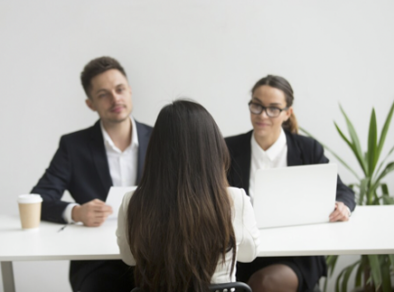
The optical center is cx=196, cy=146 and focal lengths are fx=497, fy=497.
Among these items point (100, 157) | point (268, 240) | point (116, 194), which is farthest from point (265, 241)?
point (100, 157)

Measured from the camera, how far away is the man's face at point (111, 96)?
265 centimetres

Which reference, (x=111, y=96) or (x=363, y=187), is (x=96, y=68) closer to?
(x=111, y=96)

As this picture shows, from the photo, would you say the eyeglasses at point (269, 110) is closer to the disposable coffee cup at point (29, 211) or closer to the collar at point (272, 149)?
the collar at point (272, 149)

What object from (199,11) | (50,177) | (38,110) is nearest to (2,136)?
(38,110)

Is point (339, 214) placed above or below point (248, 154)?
below

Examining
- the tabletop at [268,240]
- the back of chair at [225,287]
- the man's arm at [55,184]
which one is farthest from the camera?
the man's arm at [55,184]

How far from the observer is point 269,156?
103 inches

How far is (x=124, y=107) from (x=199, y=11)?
102cm

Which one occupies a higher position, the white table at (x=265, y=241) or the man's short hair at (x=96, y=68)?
the man's short hair at (x=96, y=68)

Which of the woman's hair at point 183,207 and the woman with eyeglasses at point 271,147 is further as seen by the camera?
the woman with eyeglasses at point 271,147

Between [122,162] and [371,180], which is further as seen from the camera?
[371,180]

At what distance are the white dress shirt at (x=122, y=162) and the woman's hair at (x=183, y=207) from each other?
1.12 meters

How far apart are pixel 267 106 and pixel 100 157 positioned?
928mm

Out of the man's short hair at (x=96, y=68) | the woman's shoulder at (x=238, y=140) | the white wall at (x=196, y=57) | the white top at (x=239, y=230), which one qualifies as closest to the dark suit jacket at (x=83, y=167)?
the man's short hair at (x=96, y=68)
